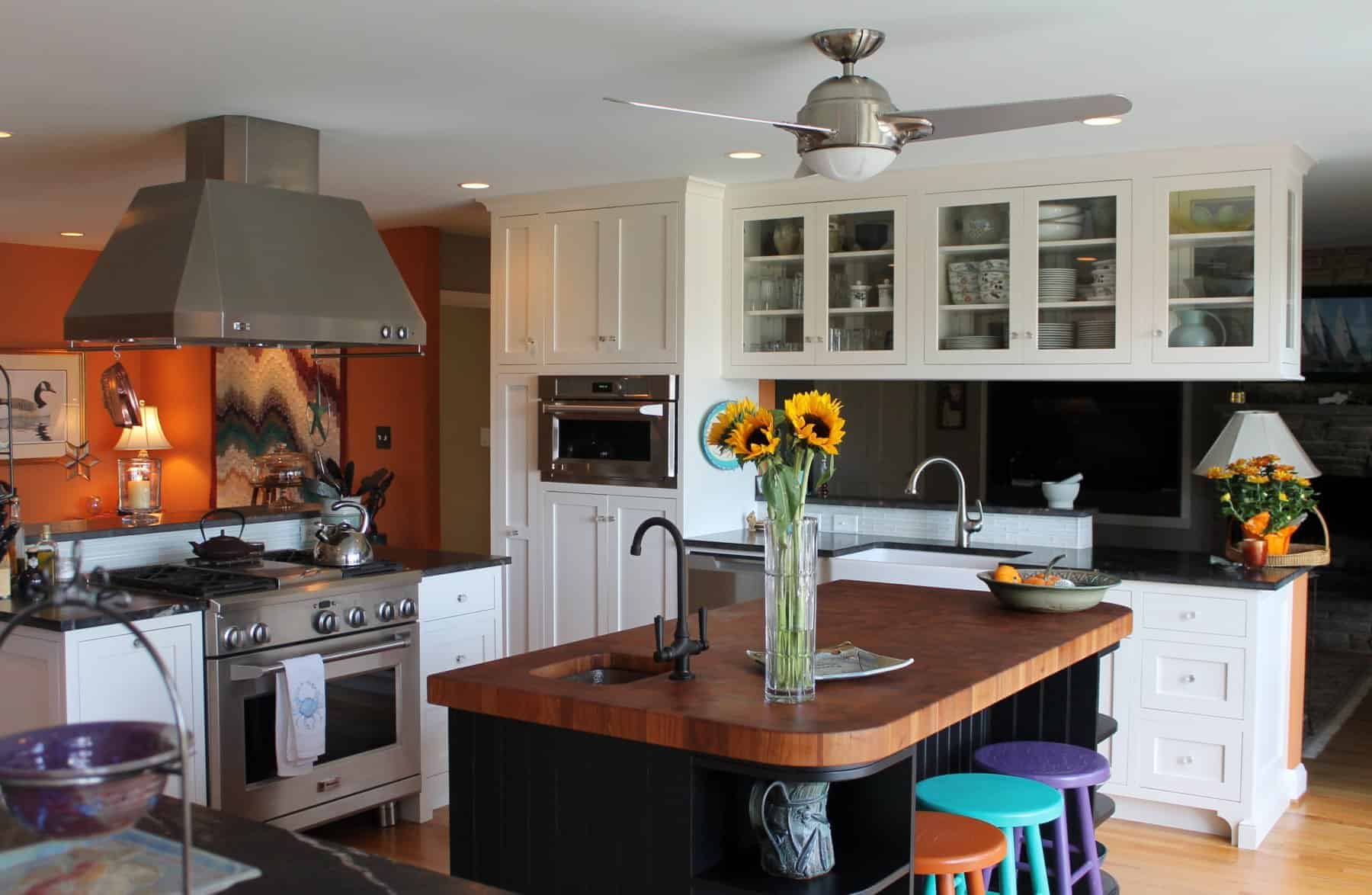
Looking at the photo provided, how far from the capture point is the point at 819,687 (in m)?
2.37

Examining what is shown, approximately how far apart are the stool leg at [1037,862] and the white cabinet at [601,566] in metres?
2.48

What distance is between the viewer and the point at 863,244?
5.09m

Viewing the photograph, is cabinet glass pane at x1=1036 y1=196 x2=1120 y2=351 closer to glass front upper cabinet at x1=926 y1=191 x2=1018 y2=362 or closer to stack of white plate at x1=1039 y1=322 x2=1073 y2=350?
stack of white plate at x1=1039 y1=322 x2=1073 y2=350

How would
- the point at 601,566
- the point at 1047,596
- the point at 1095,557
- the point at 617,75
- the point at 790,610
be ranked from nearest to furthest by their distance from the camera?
the point at 790,610 < the point at 1047,596 < the point at 617,75 < the point at 1095,557 < the point at 601,566

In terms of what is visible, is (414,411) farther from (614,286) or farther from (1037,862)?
(1037,862)

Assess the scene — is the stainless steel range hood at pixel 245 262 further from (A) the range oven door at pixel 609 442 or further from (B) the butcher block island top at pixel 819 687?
(B) the butcher block island top at pixel 819 687

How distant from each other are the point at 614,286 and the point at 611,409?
20.5 inches

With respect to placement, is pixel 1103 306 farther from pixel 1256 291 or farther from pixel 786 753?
pixel 786 753

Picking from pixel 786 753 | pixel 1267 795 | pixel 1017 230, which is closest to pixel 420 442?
Answer: pixel 1017 230

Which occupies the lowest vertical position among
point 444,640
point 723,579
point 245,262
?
point 444,640

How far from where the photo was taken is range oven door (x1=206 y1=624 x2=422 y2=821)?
11.9 ft

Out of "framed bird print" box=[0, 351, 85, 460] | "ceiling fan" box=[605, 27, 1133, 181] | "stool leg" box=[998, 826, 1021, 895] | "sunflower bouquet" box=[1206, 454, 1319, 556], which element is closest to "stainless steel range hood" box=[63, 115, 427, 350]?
"ceiling fan" box=[605, 27, 1133, 181]

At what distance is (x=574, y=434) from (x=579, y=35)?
2.58 meters

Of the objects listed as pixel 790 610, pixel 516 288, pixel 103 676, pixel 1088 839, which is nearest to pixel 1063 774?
pixel 1088 839
